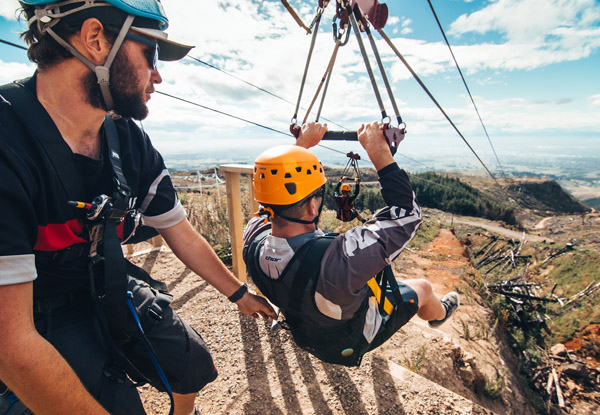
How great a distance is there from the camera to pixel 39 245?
4.81 feet

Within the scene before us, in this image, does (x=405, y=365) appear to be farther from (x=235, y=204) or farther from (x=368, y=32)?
(x=368, y=32)

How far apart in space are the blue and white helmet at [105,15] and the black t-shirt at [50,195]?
31 cm

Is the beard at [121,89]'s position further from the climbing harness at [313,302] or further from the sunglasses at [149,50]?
the climbing harness at [313,302]

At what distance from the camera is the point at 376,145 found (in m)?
2.06

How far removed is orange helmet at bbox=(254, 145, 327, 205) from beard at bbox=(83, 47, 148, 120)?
904 millimetres

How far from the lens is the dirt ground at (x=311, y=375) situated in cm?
256

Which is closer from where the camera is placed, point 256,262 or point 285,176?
point 285,176

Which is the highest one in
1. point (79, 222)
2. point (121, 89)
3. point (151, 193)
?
point (121, 89)

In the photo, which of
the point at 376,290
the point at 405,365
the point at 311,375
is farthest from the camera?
the point at 405,365

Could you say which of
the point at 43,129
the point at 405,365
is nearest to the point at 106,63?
the point at 43,129

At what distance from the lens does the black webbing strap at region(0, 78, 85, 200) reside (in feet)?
4.35

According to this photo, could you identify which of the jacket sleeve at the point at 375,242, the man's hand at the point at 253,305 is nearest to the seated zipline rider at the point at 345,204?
the jacket sleeve at the point at 375,242

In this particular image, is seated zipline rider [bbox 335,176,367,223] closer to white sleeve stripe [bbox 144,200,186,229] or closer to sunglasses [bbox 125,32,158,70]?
white sleeve stripe [bbox 144,200,186,229]

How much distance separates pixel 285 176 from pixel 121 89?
3.77ft
